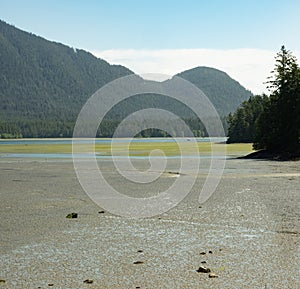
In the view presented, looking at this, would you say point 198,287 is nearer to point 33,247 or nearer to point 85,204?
point 33,247

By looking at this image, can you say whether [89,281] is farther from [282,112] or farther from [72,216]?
[282,112]

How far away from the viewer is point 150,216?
12766 millimetres

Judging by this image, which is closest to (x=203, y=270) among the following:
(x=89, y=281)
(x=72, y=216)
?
(x=89, y=281)

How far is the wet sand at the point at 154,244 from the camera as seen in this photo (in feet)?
23.6

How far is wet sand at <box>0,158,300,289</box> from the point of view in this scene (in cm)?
720

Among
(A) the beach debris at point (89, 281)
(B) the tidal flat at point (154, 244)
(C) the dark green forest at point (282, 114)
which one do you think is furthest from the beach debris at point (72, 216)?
(C) the dark green forest at point (282, 114)

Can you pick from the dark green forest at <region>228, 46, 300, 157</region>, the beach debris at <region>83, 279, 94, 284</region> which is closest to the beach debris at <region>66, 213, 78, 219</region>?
the beach debris at <region>83, 279, 94, 284</region>

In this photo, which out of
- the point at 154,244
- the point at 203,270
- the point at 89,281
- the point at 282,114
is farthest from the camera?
the point at 282,114

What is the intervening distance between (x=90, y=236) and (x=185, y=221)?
2.67m

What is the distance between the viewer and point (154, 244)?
9.45 meters

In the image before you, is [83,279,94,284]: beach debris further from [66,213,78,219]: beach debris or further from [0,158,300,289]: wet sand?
[66,213,78,219]: beach debris

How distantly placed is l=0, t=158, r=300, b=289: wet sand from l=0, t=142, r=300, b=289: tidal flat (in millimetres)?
15

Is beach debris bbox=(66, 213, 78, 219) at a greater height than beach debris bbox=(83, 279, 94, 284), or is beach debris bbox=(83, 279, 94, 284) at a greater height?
beach debris bbox=(66, 213, 78, 219)

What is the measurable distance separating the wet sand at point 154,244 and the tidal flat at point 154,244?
0.01 meters
